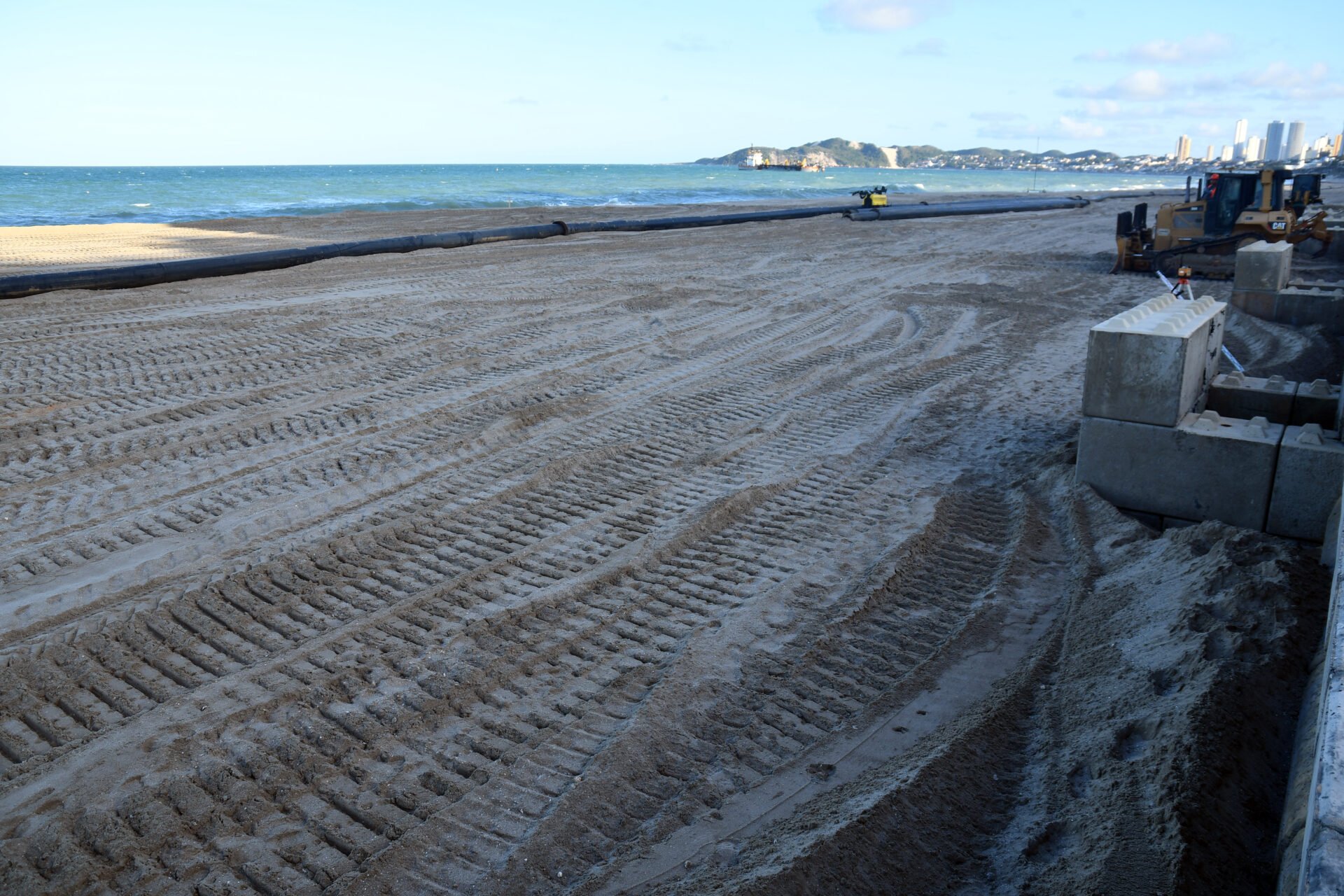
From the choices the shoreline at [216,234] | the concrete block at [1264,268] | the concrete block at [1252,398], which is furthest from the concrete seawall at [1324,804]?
the shoreline at [216,234]

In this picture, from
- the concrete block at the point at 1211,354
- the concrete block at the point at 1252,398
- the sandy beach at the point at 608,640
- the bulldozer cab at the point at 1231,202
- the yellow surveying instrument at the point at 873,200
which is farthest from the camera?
the yellow surveying instrument at the point at 873,200

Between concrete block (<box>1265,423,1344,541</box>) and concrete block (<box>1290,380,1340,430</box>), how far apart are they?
995 millimetres

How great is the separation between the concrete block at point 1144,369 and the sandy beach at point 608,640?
544 millimetres

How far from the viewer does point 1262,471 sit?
14.7 feet

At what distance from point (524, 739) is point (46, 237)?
21.2m

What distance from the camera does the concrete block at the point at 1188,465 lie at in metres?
4.52

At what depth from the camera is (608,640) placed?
3.75 m

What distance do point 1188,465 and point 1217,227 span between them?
12256 mm

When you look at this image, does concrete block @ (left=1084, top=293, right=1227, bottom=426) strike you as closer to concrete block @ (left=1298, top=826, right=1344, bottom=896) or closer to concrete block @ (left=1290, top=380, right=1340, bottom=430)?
concrete block @ (left=1290, top=380, right=1340, bottom=430)

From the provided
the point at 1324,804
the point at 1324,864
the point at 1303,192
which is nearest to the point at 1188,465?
the point at 1324,804

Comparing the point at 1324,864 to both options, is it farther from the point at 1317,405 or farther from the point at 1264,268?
the point at 1264,268

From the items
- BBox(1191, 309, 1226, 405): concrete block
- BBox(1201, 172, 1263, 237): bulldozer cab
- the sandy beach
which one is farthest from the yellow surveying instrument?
BBox(1191, 309, 1226, 405): concrete block

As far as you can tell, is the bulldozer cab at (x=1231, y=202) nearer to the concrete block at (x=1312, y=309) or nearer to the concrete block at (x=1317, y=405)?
the concrete block at (x=1312, y=309)

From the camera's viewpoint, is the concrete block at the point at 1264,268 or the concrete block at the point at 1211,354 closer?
the concrete block at the point at 1211,354
